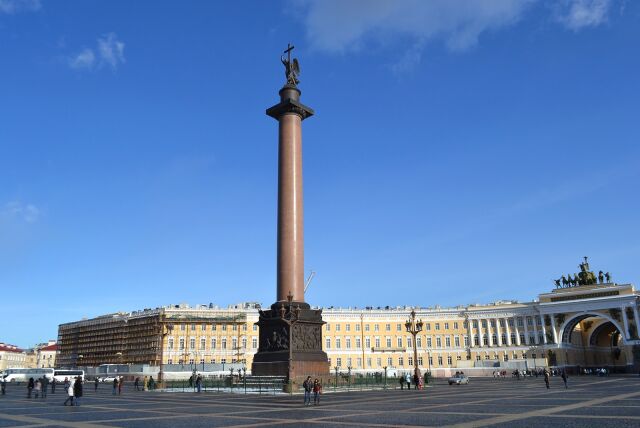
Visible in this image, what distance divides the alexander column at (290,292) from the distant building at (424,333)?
57843 millimetres

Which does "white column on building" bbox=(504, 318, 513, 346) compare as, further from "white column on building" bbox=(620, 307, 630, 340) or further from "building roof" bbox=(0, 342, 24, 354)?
"building roof" bbox=(0, 342, 24, 354)

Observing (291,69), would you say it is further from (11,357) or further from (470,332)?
(11,357)

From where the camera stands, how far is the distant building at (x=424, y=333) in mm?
94000

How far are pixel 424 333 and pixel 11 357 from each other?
127145 mm

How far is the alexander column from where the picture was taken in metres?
35.8

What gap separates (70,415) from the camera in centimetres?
2188

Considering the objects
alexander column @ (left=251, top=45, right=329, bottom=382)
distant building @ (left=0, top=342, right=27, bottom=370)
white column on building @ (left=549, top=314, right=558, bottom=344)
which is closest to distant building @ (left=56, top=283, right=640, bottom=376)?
white column on building @ (left=549, top=314, right=558, bottom=344)

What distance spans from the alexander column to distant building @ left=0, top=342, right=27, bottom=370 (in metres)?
150

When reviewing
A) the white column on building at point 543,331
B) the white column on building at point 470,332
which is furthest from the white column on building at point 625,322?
the white column on building at point 470,332

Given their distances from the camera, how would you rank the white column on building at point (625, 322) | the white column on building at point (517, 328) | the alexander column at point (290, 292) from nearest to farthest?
1. the alexander column at point (290, 292)
2. the white column on building at point (625, 322)
3. the white column on building at point (517, 328)

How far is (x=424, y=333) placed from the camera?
104250 millimetres

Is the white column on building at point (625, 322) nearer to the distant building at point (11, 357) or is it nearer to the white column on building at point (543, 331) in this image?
the white column on building at point (543, 331)

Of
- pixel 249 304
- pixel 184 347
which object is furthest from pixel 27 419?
pixel 249 304

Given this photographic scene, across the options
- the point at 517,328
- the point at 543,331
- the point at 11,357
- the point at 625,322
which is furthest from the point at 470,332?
the point at 11,357
